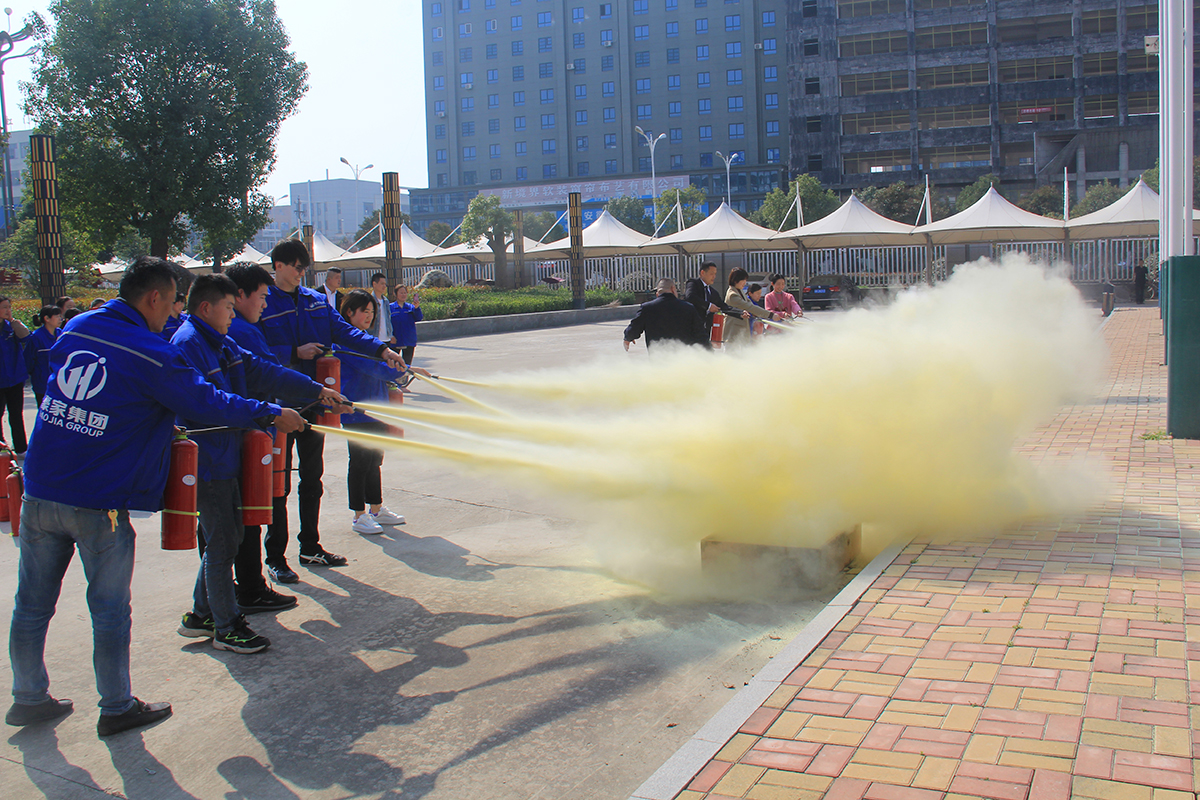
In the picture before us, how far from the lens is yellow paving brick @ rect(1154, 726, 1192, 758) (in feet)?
9.58

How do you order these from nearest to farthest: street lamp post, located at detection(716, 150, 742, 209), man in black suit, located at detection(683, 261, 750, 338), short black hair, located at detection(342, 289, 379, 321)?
short black hair, located at detection(342, 289, 379, 321) < man in black suit, located at detection(683, 261, 750, 338) < street lamp post, located at detection(716, 150, 742, 209)

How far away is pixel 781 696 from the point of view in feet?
11.5

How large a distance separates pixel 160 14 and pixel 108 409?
25.5 m

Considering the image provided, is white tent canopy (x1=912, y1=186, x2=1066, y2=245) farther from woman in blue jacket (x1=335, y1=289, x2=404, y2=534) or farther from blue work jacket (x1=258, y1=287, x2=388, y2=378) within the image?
blue work jacket (x1=258, y1=287, x2=388, y2=378)

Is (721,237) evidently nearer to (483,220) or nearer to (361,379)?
(483,220)

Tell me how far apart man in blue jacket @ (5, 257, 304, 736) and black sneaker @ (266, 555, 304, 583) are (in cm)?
171

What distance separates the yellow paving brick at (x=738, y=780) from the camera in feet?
9.42

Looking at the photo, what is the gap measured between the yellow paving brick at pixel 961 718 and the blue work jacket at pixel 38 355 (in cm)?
997

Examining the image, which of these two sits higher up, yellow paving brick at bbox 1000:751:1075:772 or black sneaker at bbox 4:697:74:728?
yellow paving brick at bbox 1000:751:1075:772

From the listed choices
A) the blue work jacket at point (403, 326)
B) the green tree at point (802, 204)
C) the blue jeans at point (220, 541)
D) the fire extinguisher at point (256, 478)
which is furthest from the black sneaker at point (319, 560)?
the green tree at point (802, 204)

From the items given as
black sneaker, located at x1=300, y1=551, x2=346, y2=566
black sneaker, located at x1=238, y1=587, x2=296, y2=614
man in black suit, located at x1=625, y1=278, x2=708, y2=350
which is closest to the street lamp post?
man in black suit, located at x1=625, y1=278, x2=708, y2=350

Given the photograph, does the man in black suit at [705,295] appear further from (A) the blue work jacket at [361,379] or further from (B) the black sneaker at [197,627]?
(B) the black sneaker at [197,627]

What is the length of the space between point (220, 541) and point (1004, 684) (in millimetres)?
3589

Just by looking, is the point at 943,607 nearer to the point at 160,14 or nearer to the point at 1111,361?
the point at 1111,361
